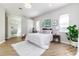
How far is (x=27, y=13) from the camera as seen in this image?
1.54 meters

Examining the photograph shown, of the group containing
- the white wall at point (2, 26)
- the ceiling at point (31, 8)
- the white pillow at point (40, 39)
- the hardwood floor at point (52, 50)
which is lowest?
the hardwood floor at point (52, 50)

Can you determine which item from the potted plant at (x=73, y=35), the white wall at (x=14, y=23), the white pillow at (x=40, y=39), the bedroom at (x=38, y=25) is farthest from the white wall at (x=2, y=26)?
the potted plant at (x=73, y=35)

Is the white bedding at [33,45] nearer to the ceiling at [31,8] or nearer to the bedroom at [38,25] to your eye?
the bedroom at [38,25]

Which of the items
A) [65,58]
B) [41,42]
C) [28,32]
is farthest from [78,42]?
[28,32]

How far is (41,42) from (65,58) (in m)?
0.49

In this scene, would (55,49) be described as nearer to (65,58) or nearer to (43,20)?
(65,58)

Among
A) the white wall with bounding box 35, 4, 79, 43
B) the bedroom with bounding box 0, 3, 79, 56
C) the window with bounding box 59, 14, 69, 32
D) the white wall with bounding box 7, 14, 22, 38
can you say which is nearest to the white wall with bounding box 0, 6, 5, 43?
the bedroom with bounding box 0, 3, 79, 56

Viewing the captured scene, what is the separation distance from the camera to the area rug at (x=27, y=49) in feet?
4.92

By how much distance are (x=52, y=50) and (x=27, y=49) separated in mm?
442

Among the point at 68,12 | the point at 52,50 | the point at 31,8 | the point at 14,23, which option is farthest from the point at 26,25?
the point at 68,12

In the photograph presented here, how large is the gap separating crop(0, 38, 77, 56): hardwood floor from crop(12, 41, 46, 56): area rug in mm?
67

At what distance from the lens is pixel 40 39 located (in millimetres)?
1529

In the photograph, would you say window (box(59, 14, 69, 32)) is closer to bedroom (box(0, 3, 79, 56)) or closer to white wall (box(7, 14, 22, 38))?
bedroom (box(0, 3, 79, 56))

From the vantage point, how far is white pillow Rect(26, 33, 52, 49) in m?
1.53
